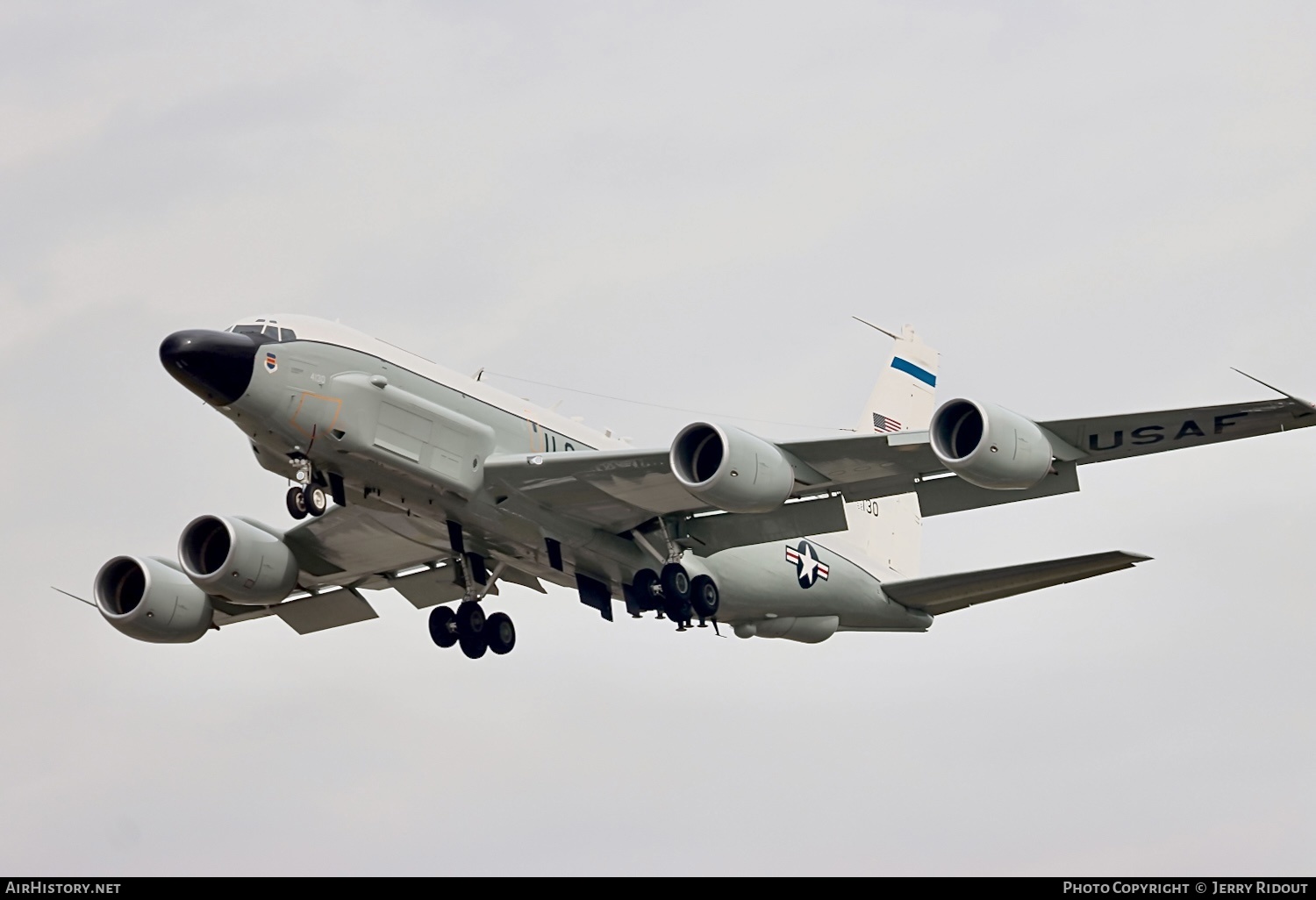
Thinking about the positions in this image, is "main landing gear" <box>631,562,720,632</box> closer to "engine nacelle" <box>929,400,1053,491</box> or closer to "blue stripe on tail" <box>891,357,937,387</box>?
"engine nacelle" <box>929,400,1053,491</box>

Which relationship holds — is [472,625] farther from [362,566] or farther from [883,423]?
[883,423]

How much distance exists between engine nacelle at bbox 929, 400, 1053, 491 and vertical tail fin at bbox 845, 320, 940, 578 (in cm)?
1027

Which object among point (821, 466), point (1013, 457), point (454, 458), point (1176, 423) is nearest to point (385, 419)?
point (454, 458)

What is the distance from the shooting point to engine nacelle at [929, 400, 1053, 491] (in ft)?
118

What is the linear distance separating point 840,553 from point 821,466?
7.67 metres

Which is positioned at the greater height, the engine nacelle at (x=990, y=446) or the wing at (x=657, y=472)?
the wing at (x=657, y=472)

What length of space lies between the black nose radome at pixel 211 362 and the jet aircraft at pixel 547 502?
0.04m

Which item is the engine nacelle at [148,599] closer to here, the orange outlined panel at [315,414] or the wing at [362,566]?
the wing at [362,566]

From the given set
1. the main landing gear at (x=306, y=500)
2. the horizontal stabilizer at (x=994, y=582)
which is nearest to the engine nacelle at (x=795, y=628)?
the horizontal stabilizer at (x=994, y=582)

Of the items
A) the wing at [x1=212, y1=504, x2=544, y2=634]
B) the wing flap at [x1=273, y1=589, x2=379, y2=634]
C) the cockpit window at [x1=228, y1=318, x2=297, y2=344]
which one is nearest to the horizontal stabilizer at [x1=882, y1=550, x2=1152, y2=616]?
the wing at [x1=212, y1=504, x2=544, y2=634]

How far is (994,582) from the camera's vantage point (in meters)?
42.8

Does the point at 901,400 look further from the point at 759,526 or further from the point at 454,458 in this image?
the point at 454,458

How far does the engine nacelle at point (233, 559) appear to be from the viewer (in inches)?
1711

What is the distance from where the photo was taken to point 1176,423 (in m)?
36.4
